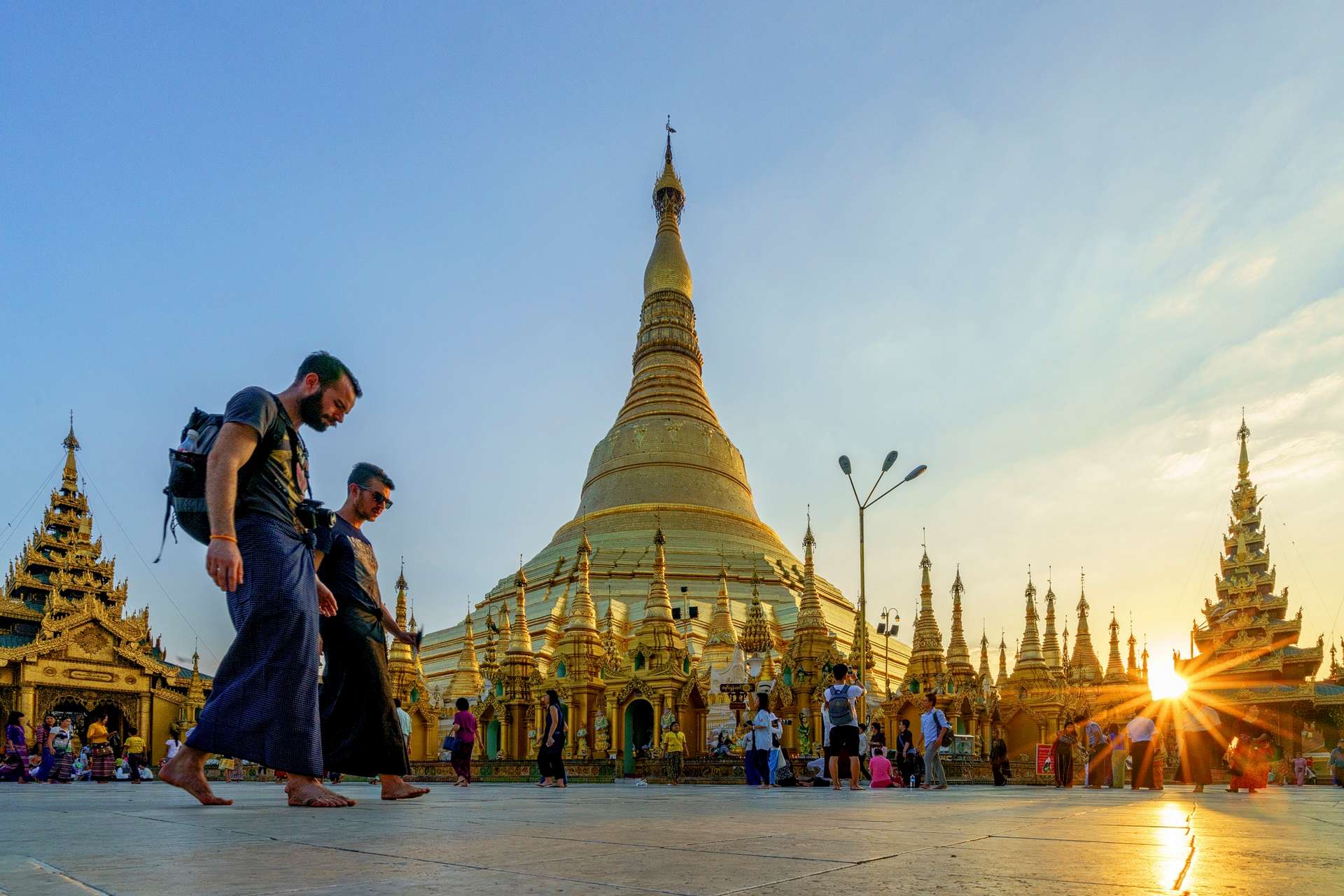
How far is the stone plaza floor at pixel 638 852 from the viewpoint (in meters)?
2.58

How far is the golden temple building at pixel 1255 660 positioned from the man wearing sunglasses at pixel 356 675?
39.2 m

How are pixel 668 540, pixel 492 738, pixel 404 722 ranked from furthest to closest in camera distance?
pixel 668 540 → pixel 492 738 → pixel 404 722

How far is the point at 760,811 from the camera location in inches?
245

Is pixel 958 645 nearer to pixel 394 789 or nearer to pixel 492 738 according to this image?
pixel 492 738

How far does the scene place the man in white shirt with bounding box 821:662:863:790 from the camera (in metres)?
13.5

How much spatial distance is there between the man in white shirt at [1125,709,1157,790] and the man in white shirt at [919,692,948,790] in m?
2.85

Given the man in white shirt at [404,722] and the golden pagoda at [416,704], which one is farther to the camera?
the golden pagoda at [416,704]

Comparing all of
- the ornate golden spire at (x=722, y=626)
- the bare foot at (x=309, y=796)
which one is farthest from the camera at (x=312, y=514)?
the ornate golden spire at (x=722, y=626)

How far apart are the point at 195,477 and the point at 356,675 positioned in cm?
188

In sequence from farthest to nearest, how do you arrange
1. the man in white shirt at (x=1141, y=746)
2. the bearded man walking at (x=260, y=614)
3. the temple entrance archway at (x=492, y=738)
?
the temple entrance archway at (x=492, y=738) → the man in white shirt at (x=1141, y=746) → the bearded man walking at (x=260, y=614)

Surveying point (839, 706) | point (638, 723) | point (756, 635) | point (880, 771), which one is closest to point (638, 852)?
point (839, 706)

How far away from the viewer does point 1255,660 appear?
43625 millimetres

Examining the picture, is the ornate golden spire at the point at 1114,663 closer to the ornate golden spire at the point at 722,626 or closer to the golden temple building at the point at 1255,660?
the golden temple building at the point at 1255,660

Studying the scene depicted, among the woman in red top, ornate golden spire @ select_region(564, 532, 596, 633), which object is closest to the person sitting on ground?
the woman in red top
